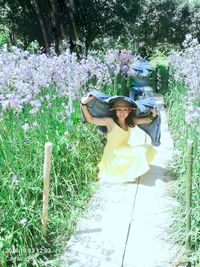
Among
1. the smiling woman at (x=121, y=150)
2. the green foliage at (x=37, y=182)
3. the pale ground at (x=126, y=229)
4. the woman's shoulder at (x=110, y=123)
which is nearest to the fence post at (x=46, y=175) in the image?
Answer: the green foliage at (x=37, y=182)

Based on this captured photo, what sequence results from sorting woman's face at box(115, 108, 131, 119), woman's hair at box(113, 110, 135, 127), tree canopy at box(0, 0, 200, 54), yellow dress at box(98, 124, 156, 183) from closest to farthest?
1. yellow dress at box(98, 124, 156, 183)
2. woman's face at box(115, 108, 131, 119)
3. woman's hair at box(113, 110, 135, 127)
4. tree canopy at box(0, 0, 200, 54)

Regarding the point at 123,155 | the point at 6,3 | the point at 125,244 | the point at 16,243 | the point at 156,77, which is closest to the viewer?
the point at 16,243

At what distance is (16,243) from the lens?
353 cm

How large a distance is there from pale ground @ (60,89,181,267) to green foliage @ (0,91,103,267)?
165 millimetres

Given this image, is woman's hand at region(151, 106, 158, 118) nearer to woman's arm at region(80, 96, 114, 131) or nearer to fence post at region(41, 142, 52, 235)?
woman's arm at region(80, 96, 114, 131)

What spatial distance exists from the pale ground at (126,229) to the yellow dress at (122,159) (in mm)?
131

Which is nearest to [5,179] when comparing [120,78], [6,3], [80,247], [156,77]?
[80,247]

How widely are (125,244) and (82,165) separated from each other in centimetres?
168

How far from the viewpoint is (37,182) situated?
417cm

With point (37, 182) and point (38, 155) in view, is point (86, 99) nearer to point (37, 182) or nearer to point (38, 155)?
point (38, 155)

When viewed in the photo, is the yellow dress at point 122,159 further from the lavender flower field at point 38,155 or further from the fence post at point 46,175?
the fence post at point 46,175

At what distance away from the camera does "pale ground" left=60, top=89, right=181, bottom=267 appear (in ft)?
11.7

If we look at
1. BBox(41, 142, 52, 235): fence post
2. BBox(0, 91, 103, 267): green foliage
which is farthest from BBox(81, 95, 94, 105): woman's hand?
BBox(41, 142, 52, 235): fence post

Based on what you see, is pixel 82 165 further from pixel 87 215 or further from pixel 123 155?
pixel 87 215
